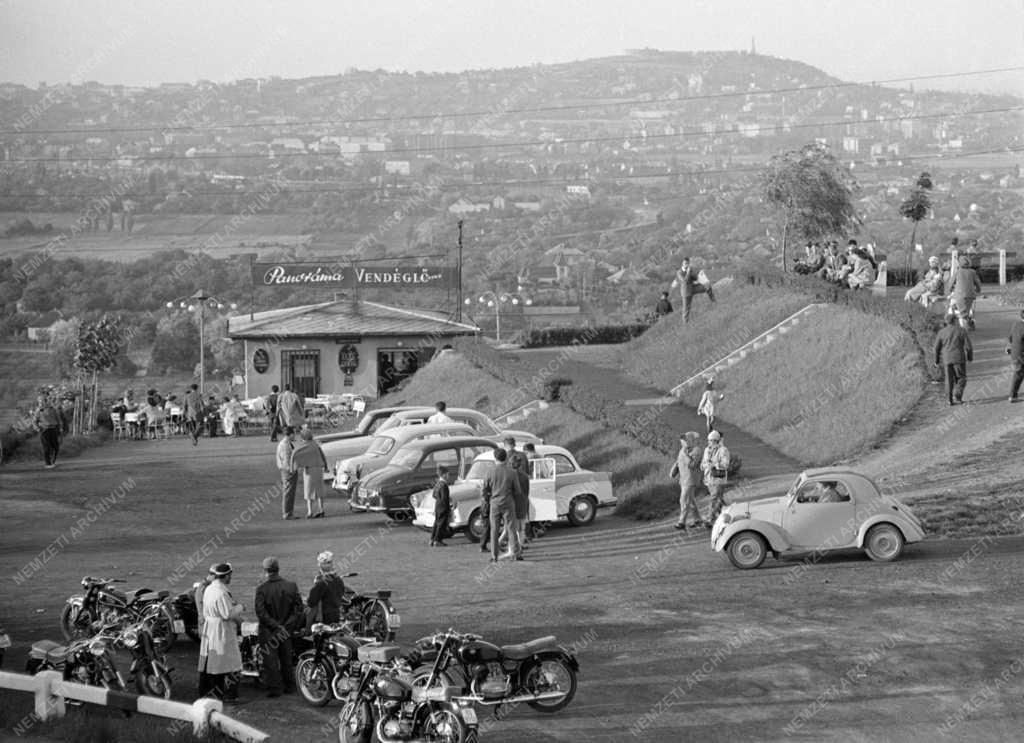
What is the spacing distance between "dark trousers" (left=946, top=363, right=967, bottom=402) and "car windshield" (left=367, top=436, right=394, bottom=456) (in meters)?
10.8

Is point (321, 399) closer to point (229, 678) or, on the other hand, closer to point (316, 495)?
point (316, 495)

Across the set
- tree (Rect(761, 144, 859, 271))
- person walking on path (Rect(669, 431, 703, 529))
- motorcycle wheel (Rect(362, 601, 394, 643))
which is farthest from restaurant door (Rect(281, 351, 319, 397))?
motorcycle wheel (Rect(362, 601, 394, 643))

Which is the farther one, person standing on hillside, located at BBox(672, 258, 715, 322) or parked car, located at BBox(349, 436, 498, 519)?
person standing on hillside, located at BBox(672, 258, 715, 322)

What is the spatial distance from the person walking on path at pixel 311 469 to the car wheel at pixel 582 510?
4.76 m

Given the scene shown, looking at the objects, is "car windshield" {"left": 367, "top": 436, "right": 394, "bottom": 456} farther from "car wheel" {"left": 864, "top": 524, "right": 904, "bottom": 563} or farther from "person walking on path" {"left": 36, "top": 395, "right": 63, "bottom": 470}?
"car wheel" {"left": 864, "top": 524, "right": 904, "bottom": 563}

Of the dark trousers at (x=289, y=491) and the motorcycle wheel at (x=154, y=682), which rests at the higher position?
the motorcycle wheel at (x=154, y=682)

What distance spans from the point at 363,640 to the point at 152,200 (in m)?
168

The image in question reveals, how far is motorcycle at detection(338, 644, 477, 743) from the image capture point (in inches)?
450

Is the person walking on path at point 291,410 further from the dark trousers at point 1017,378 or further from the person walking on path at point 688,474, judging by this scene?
the dark trousers at point 1017,378

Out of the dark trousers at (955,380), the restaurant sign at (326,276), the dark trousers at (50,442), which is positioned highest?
the restaurant sign at (326,276)

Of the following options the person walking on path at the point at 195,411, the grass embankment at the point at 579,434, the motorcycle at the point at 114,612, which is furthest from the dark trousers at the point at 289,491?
the person walking on path at the point at 195,411

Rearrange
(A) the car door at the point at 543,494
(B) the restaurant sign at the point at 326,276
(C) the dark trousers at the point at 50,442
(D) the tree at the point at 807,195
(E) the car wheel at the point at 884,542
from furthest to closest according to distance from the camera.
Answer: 1. (B) the restaurant sign at the point at 326,276
2. (D) the tree at the point at 807,195
3. (C) the dark trousers at the point at 50,442
4. (A) the car door at the point at 543,494
5. (E) the car wheel at the point at 884,542

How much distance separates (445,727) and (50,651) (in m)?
4.40

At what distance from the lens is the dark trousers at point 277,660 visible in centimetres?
1367
